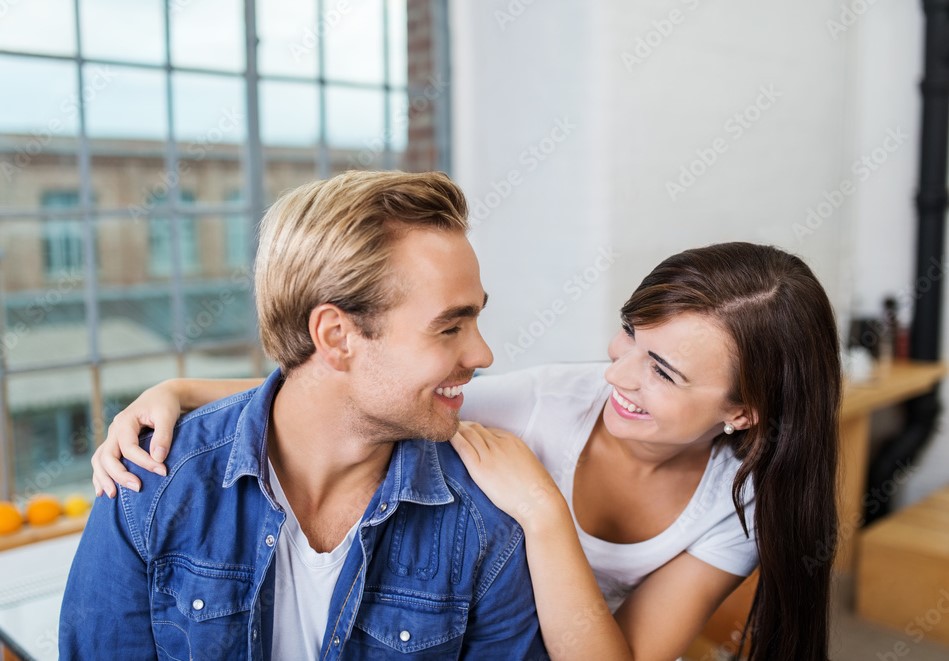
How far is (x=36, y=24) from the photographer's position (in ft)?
9.83

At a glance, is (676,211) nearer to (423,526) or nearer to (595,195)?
(595,195)

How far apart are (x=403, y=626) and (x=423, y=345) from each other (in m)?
0.43

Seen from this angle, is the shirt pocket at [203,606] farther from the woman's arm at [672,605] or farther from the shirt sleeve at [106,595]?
the woman's arm at [672,605]

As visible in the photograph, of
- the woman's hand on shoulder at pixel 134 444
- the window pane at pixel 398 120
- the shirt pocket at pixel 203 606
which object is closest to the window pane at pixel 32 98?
the window pane at pixel 398 120

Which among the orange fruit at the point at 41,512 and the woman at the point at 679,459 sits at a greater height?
the woman at the point at 679,459

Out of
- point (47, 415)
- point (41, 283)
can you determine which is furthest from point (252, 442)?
point (41, 283)

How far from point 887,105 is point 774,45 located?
2.58ft

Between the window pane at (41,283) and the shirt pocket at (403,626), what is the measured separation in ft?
13.3

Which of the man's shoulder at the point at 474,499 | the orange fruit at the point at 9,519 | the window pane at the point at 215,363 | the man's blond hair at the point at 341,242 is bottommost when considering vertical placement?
the window pane at the point at 215,363

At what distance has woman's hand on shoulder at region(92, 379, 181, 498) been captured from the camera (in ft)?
4.04

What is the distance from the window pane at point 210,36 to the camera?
294cm

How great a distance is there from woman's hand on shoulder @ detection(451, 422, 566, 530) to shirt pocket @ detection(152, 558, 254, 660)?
1.20 feet

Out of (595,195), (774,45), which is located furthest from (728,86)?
(595,195)

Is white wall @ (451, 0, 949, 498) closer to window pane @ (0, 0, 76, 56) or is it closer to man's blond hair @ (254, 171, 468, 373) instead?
window pane @ (0, 0, 76, 56)
